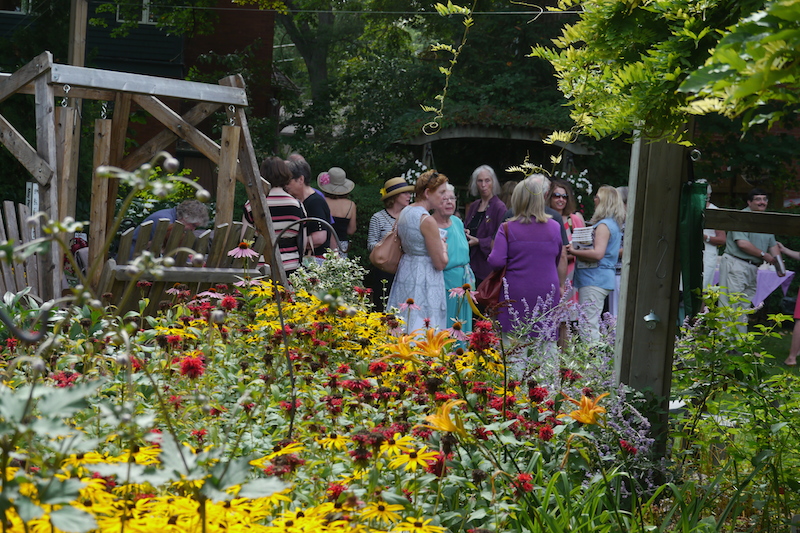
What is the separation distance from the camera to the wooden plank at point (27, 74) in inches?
235

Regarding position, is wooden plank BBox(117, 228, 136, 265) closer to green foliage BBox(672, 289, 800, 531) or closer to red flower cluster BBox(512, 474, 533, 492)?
green foliage BBox(672, 289, 800, 531)

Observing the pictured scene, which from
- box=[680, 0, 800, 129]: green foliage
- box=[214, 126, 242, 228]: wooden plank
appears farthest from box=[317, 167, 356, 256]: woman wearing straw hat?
box=[680, 0, 800, 129]: green foliage

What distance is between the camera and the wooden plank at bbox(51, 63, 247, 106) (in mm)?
5918

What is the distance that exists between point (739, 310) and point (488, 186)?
3890 millimetres

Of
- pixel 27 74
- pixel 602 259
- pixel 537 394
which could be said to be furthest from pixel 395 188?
pixel 537 394

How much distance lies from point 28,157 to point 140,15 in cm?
1462

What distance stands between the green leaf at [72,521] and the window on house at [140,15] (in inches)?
689

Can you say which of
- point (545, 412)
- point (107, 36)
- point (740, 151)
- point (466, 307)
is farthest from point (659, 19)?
point (107, 36)

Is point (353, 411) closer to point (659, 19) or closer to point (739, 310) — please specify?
point (659, 19)

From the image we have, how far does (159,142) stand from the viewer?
7297mm

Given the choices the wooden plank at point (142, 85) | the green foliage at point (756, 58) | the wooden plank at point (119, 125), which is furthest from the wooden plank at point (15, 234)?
the green foliage at point (756, 58)

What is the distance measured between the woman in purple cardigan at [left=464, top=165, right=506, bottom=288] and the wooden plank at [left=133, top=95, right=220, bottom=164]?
234 cm

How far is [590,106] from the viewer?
2861 mm

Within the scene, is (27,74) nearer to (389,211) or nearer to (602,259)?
(389,211)
